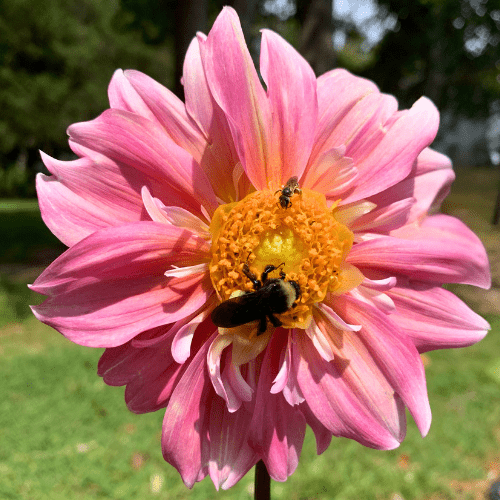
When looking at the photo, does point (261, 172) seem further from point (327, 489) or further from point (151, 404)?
point (327, 489)

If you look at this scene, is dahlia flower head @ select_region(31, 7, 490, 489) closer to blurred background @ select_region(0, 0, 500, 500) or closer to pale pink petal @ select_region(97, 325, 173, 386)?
pale pink petal @ select_region(97, 325, 173, 386)

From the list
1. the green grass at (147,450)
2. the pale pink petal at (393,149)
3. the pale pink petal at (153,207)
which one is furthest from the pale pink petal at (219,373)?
the green grass at (147,450)

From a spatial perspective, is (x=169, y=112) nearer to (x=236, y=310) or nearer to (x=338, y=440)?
(x=236, y=310)

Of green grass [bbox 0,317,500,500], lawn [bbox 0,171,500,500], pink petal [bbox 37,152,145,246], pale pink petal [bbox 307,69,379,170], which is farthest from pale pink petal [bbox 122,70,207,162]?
green grass [bbox 0,317,500,500]

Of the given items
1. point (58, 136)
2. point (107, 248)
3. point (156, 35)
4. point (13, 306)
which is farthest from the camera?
point (58, 136)

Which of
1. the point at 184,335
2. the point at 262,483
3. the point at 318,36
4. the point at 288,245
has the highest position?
the point at 288,245

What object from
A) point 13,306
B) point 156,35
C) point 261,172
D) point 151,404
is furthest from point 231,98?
point 156,35

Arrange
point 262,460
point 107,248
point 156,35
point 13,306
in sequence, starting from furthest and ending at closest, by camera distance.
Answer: point 156,35 < point 13,306 < point 262,460 < point 107,248

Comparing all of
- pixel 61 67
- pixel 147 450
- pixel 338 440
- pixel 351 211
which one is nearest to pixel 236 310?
pixel 351 211

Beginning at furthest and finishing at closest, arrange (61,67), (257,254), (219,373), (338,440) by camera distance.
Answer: (61,67), (338,440), (257,254), (219,373)
